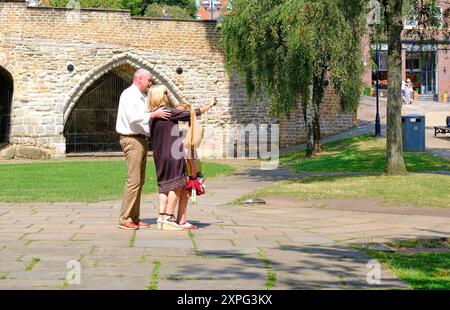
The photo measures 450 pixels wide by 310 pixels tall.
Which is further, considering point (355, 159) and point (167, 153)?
point (355, 159)

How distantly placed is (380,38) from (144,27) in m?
15.2

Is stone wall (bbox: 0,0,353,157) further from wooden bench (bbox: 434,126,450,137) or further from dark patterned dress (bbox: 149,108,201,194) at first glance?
dark patterned dress (bbox: 149,108,201,194)

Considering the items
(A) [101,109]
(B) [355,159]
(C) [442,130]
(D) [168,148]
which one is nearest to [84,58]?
(A) [101,109]

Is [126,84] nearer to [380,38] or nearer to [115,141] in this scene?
[115,141]

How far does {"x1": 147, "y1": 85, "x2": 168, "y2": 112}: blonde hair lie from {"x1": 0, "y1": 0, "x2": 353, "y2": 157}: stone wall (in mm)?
22464

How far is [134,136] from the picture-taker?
370 inches

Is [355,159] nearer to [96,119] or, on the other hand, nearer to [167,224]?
[96,119]

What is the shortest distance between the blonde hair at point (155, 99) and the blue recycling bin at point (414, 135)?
18.2 m

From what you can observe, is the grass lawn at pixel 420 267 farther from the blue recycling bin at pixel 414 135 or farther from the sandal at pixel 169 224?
the blue recycling bin at pixel 414 135

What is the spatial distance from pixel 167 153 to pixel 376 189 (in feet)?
24.2

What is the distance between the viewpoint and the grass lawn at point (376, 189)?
14070 millimetres

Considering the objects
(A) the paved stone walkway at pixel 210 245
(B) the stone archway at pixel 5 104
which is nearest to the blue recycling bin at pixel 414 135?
(A) the paved stone walkway at pixel 210 245

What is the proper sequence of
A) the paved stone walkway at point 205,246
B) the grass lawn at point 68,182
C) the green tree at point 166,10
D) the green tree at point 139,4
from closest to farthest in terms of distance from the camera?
the paved stone walkway at point 205,246 → the grass lawn at point 68,182 → the green tree at point 139,4 → the green tree at point 166,10
